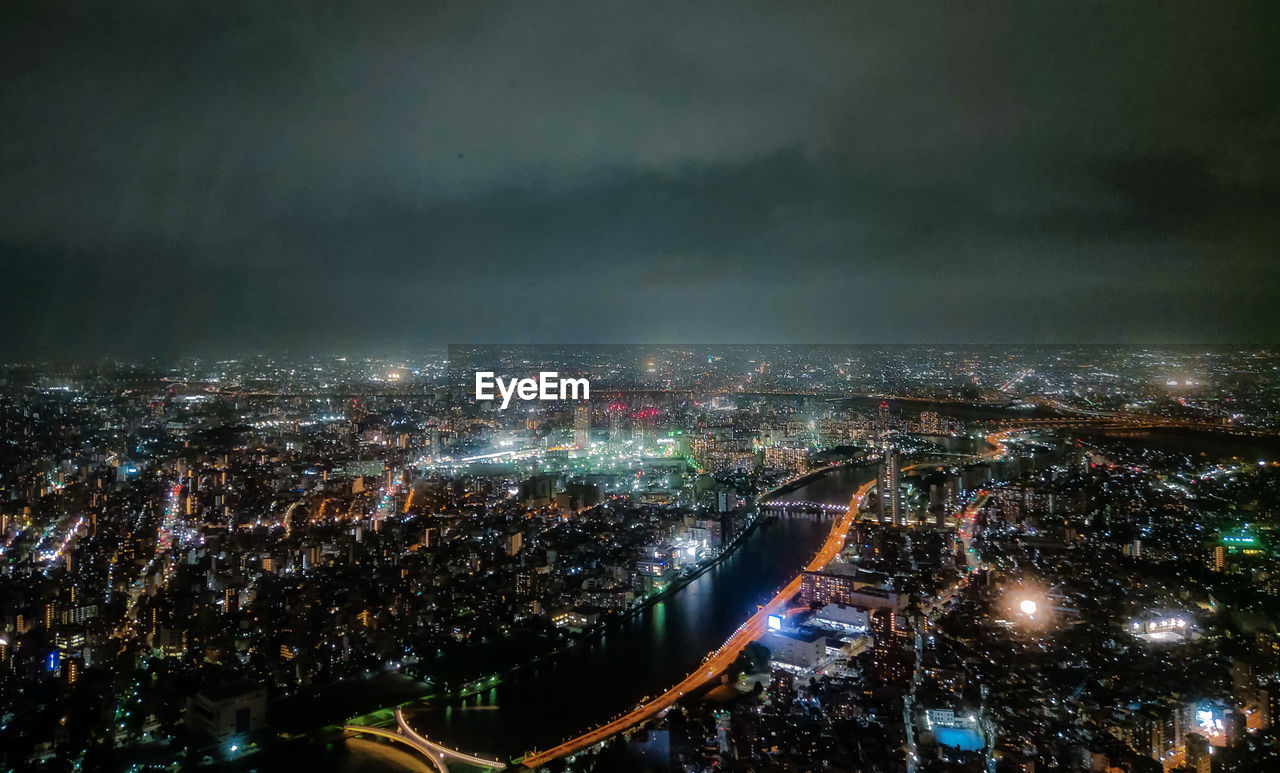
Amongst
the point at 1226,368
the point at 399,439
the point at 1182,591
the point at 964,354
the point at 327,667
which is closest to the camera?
the point at 327,667

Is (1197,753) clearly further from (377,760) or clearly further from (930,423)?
(930,423)

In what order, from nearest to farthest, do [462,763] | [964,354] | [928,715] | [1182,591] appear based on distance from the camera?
[462,763]
[928,715]
[1182,591]
[964,354]

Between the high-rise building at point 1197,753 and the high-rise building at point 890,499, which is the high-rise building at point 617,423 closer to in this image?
the high-rise building at point 890,499

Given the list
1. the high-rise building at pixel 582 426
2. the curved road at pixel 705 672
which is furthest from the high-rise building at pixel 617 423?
the curved road at pixel 705 672

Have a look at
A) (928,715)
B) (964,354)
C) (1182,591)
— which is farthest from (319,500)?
(964,354)

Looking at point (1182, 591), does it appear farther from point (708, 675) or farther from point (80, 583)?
point (80, 583)

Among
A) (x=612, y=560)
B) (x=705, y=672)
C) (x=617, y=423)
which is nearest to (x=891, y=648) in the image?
(x=705, y=672)
